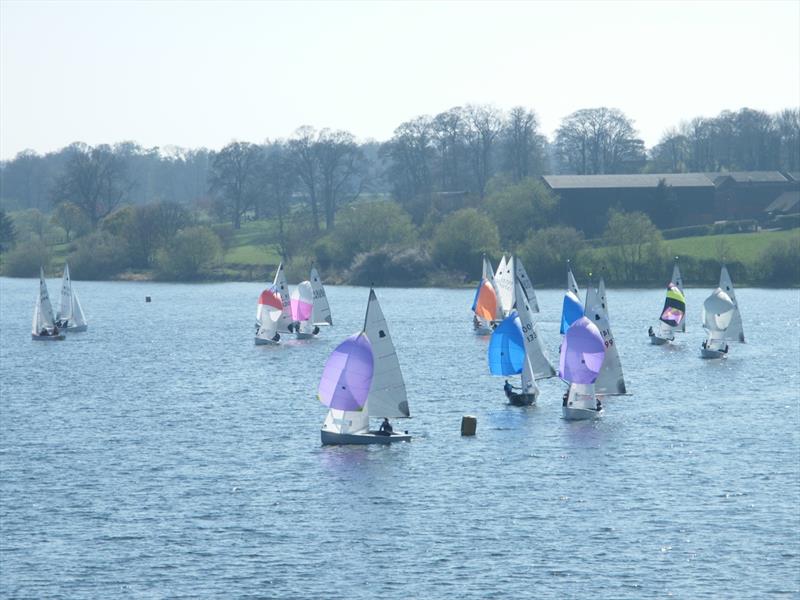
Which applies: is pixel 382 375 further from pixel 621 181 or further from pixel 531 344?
pixel 621 181

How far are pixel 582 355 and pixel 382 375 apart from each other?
10.9 m

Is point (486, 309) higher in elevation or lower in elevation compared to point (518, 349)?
higher

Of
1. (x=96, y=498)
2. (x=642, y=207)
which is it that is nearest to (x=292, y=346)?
(x=96, y=498)

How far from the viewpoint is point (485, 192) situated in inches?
7047

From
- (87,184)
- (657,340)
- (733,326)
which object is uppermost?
(87,184)

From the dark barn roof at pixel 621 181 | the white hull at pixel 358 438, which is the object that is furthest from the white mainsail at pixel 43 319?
the dark barn roof at pixel 621 181

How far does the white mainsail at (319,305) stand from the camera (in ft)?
333

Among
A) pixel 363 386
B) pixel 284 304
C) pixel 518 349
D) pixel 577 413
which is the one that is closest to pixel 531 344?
pixel 518 349

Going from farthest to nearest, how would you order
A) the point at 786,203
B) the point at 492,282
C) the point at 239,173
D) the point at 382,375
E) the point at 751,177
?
the point at 239,173, the point at 751,177, the point at 786,203, the point at 492,282, the point at 382,375

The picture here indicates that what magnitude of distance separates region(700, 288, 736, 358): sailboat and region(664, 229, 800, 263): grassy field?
177ft

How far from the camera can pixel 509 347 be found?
63812 millimetres

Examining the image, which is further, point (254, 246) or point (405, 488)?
point (254, 246)

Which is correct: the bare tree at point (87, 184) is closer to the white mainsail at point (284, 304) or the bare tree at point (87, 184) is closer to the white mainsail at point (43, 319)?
the white mainsail at point (43, 319)

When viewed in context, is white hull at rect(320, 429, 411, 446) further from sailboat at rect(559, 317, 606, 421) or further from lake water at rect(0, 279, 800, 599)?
sailboat at rect(559, 317, 606, 421)
